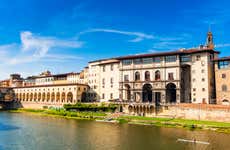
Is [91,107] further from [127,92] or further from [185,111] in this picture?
[185,111]

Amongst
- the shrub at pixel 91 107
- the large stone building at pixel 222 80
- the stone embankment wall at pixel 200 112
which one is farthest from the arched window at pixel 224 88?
the shrub at pixel 91 107

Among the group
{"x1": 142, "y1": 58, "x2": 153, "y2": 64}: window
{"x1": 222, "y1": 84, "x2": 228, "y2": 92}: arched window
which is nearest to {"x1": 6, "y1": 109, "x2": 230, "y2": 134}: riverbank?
{"x1": 222, "y1": 84, "x2": 228, "y2": 92}: arched window

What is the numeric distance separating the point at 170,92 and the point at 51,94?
162 feet

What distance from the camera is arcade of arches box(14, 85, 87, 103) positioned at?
96500 millimetres

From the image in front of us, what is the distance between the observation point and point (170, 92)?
75.4 metres

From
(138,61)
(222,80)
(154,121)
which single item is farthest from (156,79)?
(222,80)

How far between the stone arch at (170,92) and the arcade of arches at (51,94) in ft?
112

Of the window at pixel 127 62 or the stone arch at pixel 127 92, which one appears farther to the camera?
the stone arch at pixel 127 92

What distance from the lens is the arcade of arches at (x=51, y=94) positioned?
96.5m

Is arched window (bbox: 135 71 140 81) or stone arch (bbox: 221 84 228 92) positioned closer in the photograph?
stone arch (bbox: 221 84 228 92)

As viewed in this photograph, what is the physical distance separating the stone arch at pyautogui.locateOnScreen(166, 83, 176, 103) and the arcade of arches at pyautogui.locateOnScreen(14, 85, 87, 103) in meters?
34.0

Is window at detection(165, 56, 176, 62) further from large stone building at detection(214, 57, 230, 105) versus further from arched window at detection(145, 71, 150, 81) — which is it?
large stone building at detection(214, 57, 230, 105)

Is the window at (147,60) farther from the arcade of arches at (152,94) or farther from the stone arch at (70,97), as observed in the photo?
the stone arch at (70,97)

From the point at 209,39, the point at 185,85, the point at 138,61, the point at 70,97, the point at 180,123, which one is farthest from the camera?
the point at 70,97
